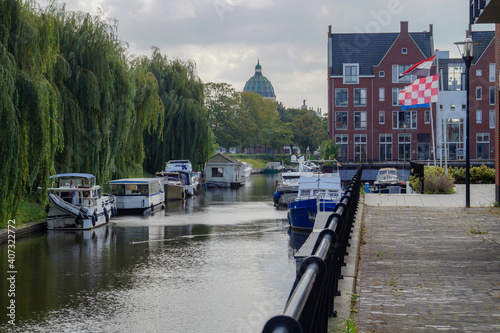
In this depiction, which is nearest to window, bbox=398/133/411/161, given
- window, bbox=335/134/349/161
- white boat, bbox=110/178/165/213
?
window, bbox=335/134/349/161

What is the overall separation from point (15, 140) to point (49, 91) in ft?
12.4

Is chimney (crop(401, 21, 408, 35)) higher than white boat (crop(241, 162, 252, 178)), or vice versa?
chimney (crop(401, 21, 408, 35))

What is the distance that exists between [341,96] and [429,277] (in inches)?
2669

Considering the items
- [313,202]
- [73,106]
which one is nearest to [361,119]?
[313,202]

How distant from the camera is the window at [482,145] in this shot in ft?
234

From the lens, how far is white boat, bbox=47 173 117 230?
28578 mm

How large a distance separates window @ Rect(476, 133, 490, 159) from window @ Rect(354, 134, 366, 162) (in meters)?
13.3

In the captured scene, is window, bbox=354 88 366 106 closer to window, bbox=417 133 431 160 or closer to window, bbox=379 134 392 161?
window, bbox=379 134 392 161

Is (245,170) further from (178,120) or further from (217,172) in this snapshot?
(178,120)

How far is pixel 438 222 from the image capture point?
16359 mm

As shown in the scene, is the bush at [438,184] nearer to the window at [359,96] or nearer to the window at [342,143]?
the window at [342,143]

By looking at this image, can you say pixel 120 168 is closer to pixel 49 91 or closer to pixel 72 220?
pixel 72 220

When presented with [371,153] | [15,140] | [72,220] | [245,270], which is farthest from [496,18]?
[371,153]

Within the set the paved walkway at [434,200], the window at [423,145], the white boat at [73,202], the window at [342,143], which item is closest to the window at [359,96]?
the window at [342,143]
